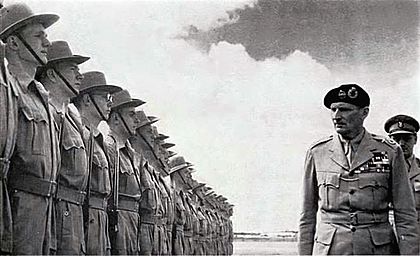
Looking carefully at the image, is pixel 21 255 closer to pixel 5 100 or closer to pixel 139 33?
pixel 5 100

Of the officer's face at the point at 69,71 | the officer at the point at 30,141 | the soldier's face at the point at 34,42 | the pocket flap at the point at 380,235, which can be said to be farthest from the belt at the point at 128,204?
the pocket flap at the point at 380,235

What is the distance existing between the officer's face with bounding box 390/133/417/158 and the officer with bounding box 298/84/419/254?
57.0 inches

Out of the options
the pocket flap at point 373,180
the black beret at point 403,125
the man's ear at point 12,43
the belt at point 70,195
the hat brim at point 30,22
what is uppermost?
the hat brim at point 30,22

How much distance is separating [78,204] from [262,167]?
1.67 metres

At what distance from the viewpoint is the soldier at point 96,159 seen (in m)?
5.69

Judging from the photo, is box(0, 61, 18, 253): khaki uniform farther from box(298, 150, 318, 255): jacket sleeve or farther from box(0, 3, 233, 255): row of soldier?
box(298, 150, 318, 255): jacket sleeve

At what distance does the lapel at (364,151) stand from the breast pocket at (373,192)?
75 millimetres

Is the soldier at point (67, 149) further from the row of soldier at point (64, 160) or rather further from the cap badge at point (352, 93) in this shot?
the cap badge at point (352, 93)

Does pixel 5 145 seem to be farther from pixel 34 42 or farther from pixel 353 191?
pixel 353 191

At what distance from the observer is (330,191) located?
4.33 m

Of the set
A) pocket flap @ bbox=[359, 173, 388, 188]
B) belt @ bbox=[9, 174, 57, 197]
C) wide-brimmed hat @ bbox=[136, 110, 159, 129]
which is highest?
wide-brimmed hat @ bbox=[136, 110, 159, 129]

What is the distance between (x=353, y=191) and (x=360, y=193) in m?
0.04

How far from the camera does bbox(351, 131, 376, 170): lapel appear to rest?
4.37m

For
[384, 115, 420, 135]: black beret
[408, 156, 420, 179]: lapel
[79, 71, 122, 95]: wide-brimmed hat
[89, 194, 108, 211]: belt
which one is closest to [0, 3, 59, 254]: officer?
[89, 194, 108, 211]: belt
